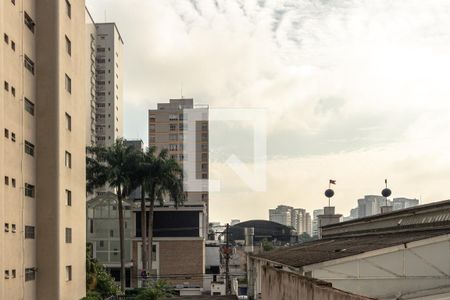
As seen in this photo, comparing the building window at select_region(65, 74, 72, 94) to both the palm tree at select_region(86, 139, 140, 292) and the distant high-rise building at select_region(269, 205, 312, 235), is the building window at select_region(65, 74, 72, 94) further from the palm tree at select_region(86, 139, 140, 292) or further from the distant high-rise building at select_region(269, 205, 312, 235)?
the distant high-rise building at select_region(269, 205, 312, 235)

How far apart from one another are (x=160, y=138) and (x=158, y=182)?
53.6m

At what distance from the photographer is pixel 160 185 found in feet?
163

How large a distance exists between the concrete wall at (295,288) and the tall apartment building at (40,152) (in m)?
12.8

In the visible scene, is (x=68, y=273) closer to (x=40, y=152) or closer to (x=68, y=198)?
(x=68, y=198)

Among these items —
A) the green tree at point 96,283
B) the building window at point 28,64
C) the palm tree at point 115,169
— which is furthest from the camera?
the palm tree at point 115,169

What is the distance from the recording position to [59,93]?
2642 cm

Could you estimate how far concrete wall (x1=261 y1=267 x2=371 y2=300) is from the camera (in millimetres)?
7895

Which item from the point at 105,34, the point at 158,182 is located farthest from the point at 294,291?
the point at 105,34

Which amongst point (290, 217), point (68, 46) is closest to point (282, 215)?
point (290, 217)

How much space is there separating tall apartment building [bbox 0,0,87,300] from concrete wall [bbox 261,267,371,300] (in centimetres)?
1284

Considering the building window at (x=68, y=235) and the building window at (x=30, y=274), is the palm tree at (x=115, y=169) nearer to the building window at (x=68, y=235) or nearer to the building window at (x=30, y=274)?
the building window at (x=68, y=235)

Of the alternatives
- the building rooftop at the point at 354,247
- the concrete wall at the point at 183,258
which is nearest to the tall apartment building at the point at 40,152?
the building rooftop at the point at 354,247

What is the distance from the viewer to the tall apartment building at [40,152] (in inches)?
877

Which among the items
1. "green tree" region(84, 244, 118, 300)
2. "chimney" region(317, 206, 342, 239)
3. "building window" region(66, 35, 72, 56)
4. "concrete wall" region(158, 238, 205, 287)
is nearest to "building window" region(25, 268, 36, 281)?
"green tree" region(84, 244, 118, 300)
